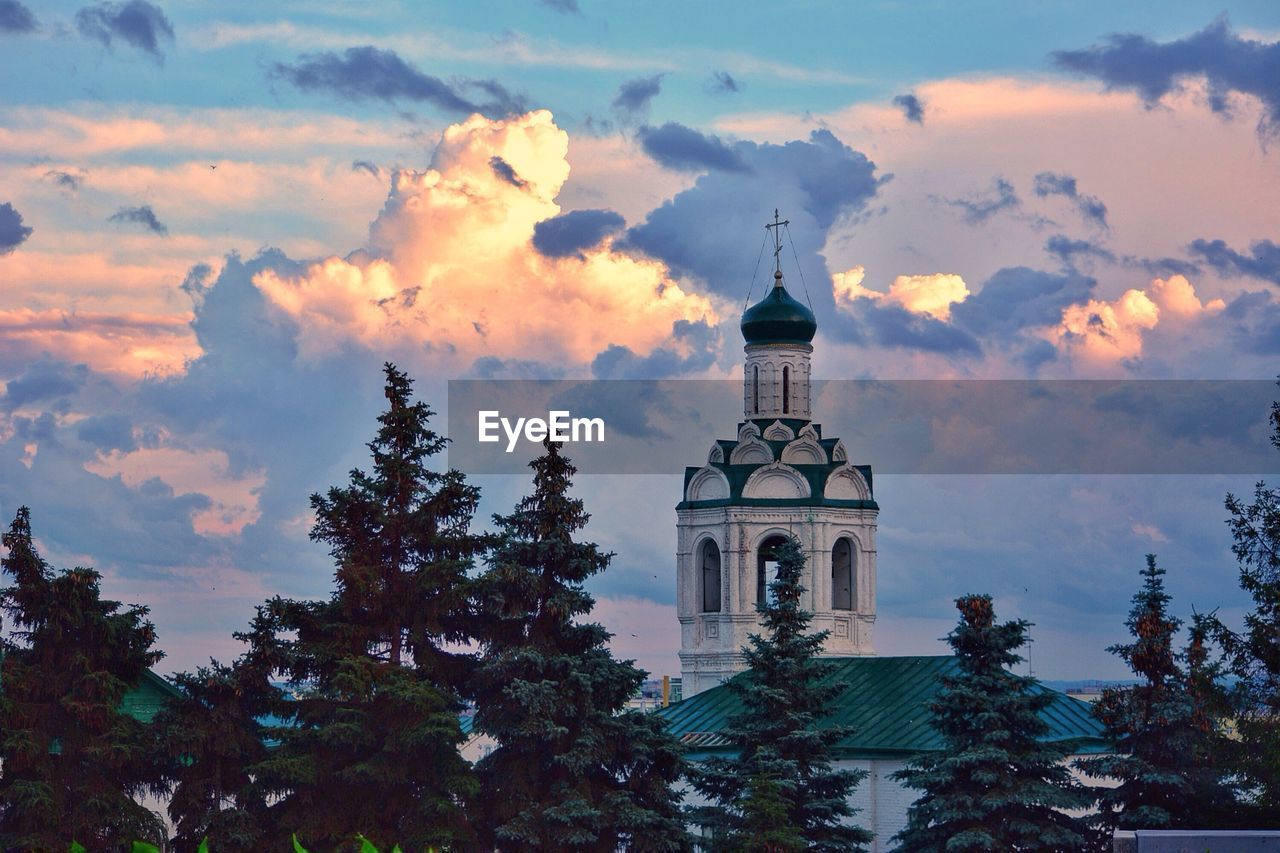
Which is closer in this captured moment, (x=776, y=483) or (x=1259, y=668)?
(x=1259, y=668)

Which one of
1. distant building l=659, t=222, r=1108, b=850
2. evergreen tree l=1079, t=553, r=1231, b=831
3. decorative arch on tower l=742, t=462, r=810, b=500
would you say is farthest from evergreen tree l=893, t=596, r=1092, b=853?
decorative arch on tower l=742, t=462, r=810, b=500

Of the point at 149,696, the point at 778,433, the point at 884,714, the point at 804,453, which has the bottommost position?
the point at 149,696

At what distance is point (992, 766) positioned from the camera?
1099 inches

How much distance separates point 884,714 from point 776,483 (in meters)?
6.38

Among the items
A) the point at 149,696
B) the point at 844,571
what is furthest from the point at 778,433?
the point at 149,696

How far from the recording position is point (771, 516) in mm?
41344

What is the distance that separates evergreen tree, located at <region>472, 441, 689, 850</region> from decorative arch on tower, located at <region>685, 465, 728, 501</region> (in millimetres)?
12896

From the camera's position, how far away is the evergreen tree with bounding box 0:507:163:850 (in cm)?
2752

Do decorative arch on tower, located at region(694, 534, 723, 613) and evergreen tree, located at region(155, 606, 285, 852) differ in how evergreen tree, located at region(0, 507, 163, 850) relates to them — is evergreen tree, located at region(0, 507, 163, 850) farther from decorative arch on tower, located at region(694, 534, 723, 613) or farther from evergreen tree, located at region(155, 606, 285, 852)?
decorative arch on tower, located at region(694, 534, 723, 613)

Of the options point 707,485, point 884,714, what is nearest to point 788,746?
point 884,714

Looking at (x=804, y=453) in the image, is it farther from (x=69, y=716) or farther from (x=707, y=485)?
(x=69, y=716)

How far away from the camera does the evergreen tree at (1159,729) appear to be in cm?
2730

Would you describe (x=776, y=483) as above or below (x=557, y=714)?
above

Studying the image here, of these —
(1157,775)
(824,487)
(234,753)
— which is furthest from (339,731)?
(824,487)
